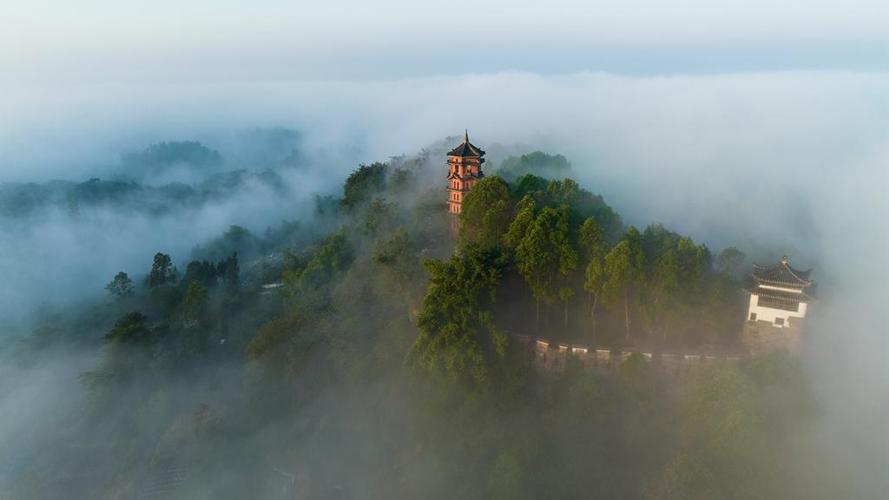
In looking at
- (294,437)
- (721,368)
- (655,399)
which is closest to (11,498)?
(294,437)

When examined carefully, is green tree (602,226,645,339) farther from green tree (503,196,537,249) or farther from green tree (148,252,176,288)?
green tree (148,252,176,288)

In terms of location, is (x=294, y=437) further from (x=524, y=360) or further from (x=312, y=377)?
(x=524, y=360)

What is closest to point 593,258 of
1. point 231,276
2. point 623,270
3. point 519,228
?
point 623,270

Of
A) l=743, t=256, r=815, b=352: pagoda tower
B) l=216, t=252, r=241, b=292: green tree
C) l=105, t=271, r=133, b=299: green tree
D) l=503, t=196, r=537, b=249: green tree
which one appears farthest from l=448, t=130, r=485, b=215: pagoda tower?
l=105, t=271, r=133, b=299: green tree

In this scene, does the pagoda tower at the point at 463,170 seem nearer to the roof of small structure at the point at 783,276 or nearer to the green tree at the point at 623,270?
the green tree at the point at 623,270

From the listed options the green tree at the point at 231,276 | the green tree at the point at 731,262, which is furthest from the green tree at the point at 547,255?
the green tree at the point at 231,276
